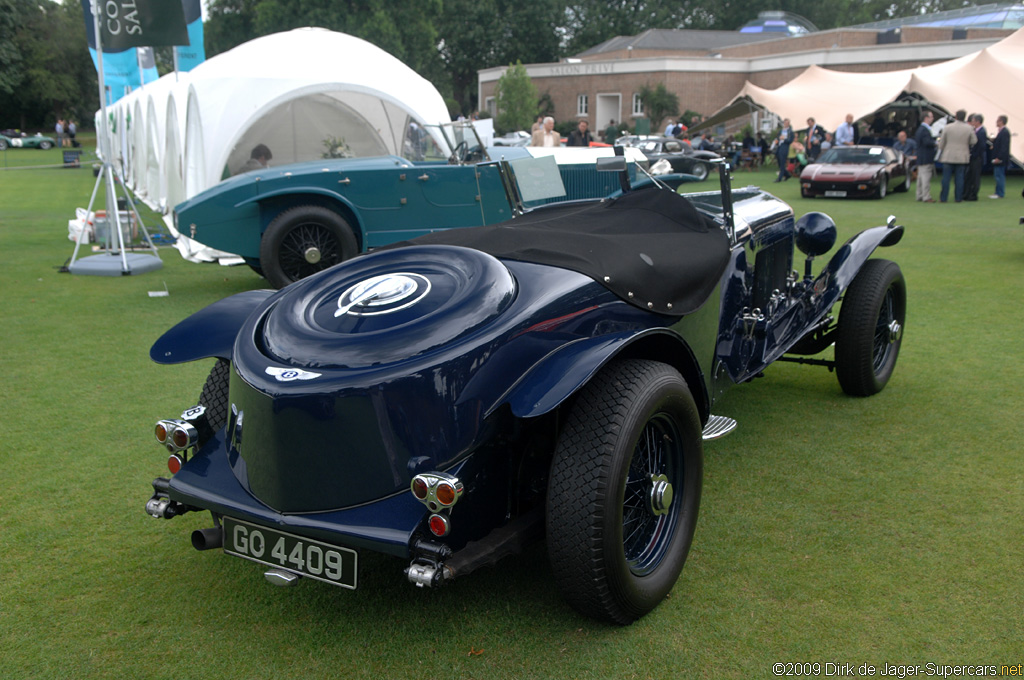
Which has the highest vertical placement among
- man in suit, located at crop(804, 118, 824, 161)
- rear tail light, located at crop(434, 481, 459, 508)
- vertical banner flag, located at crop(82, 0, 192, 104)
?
vertical banner flag, located at crop(82, 0, 192, 104)

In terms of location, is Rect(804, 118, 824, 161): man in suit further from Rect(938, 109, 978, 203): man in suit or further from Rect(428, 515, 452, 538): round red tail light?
Rect(428, 515, 452, 538): round red tail light

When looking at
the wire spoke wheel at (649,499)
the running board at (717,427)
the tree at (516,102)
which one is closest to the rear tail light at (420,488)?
the wire spoke wheel at (649,499)

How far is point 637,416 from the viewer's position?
8.23 ft

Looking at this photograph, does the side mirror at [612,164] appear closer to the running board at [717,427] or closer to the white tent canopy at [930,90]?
the running board at [717,427]

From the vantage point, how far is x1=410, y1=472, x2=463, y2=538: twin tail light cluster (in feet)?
7.39

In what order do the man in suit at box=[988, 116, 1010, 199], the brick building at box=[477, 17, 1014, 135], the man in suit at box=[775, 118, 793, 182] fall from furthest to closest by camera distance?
1. the brick building at box=[477, 17, 1014, 135]
2. the man in suit at box=[775, 118, 793, 182]
3. the man in suit at box=[988, 116, 1010, 199]

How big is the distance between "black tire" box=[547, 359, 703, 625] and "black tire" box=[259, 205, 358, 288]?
217 inches

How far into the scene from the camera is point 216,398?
313cm

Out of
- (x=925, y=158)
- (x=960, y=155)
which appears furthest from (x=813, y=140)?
(x=960, y=155)

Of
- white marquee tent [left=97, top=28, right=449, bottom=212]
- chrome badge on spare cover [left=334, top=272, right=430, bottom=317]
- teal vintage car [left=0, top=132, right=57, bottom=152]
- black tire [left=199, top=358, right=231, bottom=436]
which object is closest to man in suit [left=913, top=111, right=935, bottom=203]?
white marquee tent [left=97, top=28, right=449, bottom=212]

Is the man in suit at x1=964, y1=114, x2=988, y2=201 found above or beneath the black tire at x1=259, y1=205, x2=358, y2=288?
above

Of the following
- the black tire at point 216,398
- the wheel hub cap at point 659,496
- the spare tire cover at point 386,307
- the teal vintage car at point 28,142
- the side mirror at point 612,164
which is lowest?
the wheel hub cap at point 659,496

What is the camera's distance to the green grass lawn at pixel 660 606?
8.23 ft

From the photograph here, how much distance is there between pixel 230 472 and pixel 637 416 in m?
1.37
